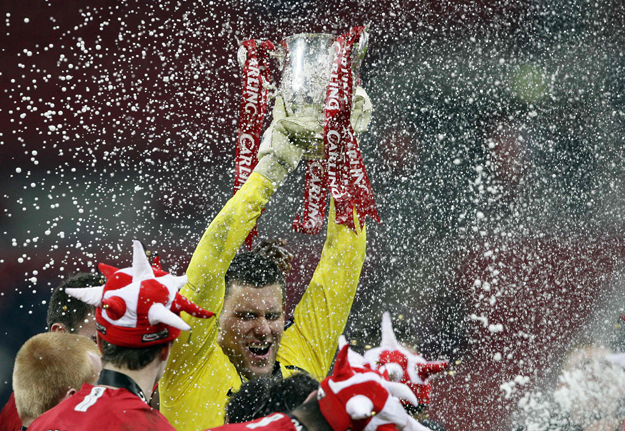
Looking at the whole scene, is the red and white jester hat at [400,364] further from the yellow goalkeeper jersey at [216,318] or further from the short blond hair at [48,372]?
the short blond hair at [48,372]

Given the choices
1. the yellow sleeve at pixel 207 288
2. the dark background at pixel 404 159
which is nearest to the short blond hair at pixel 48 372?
the yellow sleeve at pixel 207 288

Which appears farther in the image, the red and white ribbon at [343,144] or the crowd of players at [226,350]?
the red and white ribbon at [343,144]

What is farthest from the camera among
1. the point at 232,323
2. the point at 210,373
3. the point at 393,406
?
the point at 232,323

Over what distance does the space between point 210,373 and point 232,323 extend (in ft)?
0.79

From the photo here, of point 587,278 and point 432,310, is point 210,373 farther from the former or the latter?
point 587,278

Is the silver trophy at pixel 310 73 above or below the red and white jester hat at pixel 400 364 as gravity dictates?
above

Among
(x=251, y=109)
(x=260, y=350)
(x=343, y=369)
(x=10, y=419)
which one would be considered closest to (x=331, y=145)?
(x=251, y=109)

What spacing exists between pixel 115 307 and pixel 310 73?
1.18 meters

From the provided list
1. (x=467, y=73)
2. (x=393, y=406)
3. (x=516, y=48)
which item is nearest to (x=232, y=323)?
(x=393, y=406)

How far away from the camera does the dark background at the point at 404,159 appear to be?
4.95 m

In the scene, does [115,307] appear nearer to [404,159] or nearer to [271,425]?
[271,425]

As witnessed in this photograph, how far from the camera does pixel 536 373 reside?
561cm

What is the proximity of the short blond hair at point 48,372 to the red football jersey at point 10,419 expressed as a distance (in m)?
0.33

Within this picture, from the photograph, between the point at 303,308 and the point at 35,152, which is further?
the point at 35,152
